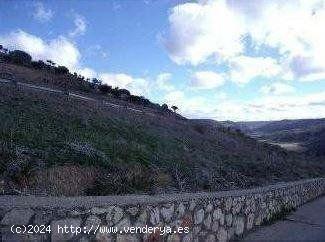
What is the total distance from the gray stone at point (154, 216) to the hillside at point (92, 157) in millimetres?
3674

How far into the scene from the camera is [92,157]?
13836 millimetres

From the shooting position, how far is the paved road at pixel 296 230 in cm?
1029

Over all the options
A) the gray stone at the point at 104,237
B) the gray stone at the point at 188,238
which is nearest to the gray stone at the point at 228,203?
the gray stone at the point at 188,238

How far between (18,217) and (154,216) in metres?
2.33

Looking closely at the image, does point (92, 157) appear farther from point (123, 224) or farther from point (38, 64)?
point (38, 64)

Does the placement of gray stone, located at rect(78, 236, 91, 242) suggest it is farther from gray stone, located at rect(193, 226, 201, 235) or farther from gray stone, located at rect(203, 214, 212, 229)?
gray stone, located at rect(203, 214, 212, 229)

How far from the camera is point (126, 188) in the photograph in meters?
11.6

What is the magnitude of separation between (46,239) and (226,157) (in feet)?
64.2

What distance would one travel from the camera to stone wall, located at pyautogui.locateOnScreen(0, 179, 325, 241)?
575cm

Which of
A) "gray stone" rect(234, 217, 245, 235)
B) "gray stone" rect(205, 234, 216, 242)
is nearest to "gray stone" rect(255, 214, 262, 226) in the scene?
"gray stone" rect(234, 217, 245, 235)

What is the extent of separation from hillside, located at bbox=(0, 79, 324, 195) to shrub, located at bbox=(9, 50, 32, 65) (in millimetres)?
22462

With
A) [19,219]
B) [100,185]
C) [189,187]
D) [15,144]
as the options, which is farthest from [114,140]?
[19,219]

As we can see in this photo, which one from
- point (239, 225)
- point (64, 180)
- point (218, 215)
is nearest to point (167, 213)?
point (218, 215)

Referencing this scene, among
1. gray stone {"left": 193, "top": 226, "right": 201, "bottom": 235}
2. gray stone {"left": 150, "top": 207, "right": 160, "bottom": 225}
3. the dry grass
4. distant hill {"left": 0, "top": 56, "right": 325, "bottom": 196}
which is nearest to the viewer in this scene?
gray stone {"left": 150, "top": 207, "right": 160, "bottom": 225}
